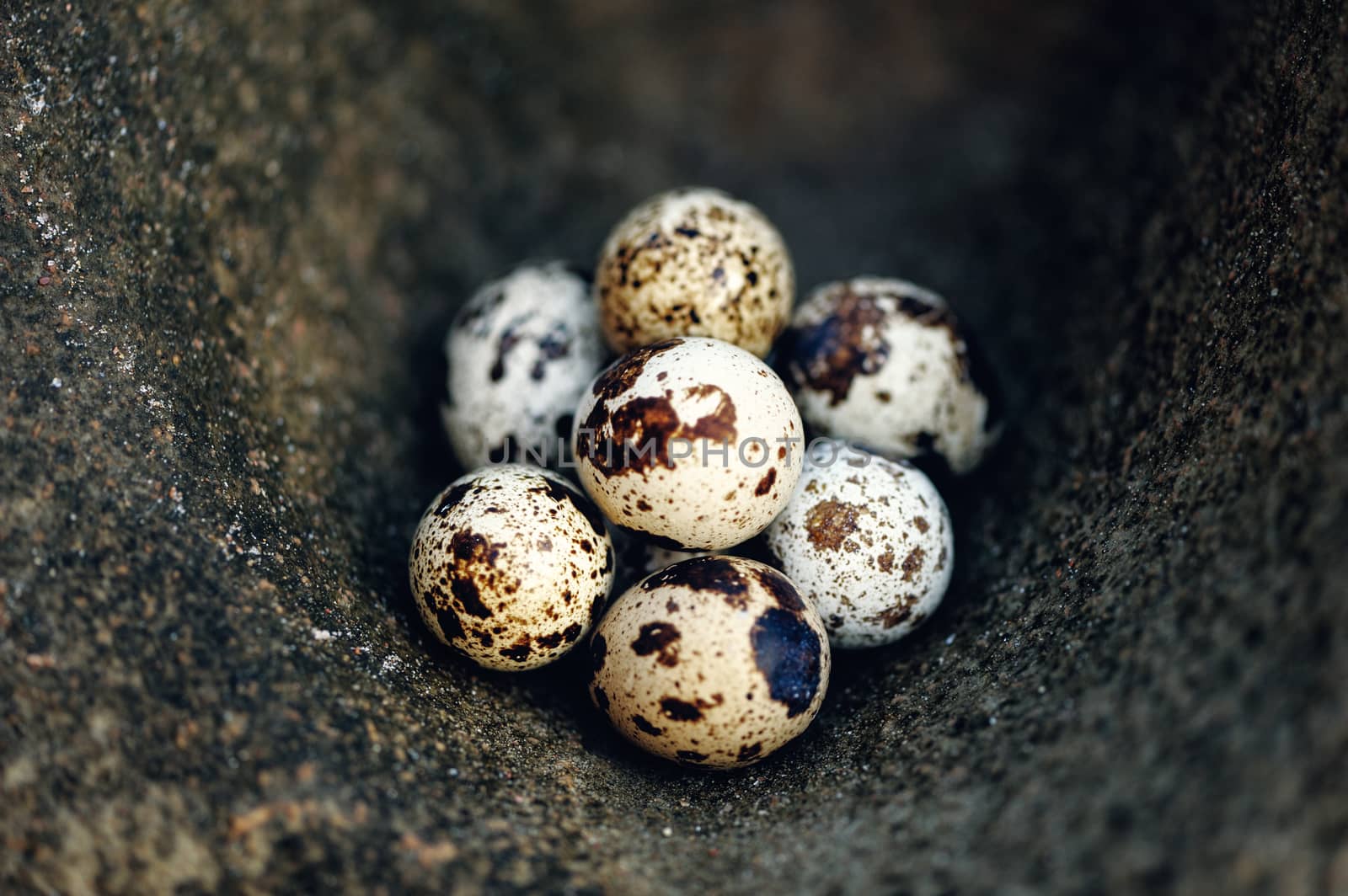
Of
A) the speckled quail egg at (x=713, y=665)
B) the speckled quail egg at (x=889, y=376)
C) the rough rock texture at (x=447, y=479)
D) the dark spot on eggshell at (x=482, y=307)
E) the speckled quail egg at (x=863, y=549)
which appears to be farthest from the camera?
the dark spot on eggshell at (x=482, y=307)

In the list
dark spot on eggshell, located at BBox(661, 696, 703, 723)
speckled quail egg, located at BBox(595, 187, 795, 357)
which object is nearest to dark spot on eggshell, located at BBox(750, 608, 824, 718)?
A: dark spot on eggshell, located at BBox(661, 696, 703, 723)

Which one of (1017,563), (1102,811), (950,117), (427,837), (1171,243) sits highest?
(950,117)

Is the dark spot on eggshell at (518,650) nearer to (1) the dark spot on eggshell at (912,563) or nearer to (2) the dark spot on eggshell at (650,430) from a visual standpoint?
(2) the dark spot on eggshell at (650,430)

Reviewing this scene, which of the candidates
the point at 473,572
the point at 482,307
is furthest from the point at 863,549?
the point at 482,307

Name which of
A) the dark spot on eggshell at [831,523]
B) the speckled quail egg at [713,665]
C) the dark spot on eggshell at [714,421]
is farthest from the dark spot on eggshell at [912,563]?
the dark spot on eggshell at [714,421]

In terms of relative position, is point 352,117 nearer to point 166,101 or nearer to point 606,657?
point 166,101

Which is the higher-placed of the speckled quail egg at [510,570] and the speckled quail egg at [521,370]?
the speckled quail egg at [521,370]

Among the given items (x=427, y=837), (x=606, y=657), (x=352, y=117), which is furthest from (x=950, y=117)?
(x=427, y=837)
